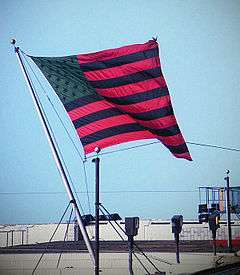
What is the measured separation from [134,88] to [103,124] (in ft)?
3.13

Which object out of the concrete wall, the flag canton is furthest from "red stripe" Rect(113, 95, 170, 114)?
the concrete wall

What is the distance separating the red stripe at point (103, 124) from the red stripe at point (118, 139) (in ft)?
0.79

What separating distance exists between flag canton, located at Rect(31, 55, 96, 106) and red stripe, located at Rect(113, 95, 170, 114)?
0.79 metres

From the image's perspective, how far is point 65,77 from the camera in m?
9.27

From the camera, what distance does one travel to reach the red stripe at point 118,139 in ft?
30.1

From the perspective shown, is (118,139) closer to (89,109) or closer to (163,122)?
(89,109)

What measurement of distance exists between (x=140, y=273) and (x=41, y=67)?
467 cm

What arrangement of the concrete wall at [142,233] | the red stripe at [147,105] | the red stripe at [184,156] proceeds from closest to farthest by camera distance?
the red stripe at [147,105]
the red stripe at [184,156]
the concrete wall at [142,233]

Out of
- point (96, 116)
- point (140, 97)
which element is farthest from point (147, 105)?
point (96, 116)

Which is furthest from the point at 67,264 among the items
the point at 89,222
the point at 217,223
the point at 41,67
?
the point at 41,67

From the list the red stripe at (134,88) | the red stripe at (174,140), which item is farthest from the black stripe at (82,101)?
the red stripe at (174,140)

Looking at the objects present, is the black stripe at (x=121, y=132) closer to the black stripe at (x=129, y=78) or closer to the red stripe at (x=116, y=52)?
the black stripe at (x=129, y=78)

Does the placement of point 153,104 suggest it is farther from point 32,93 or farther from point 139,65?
point 32,93

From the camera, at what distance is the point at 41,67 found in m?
9.30
